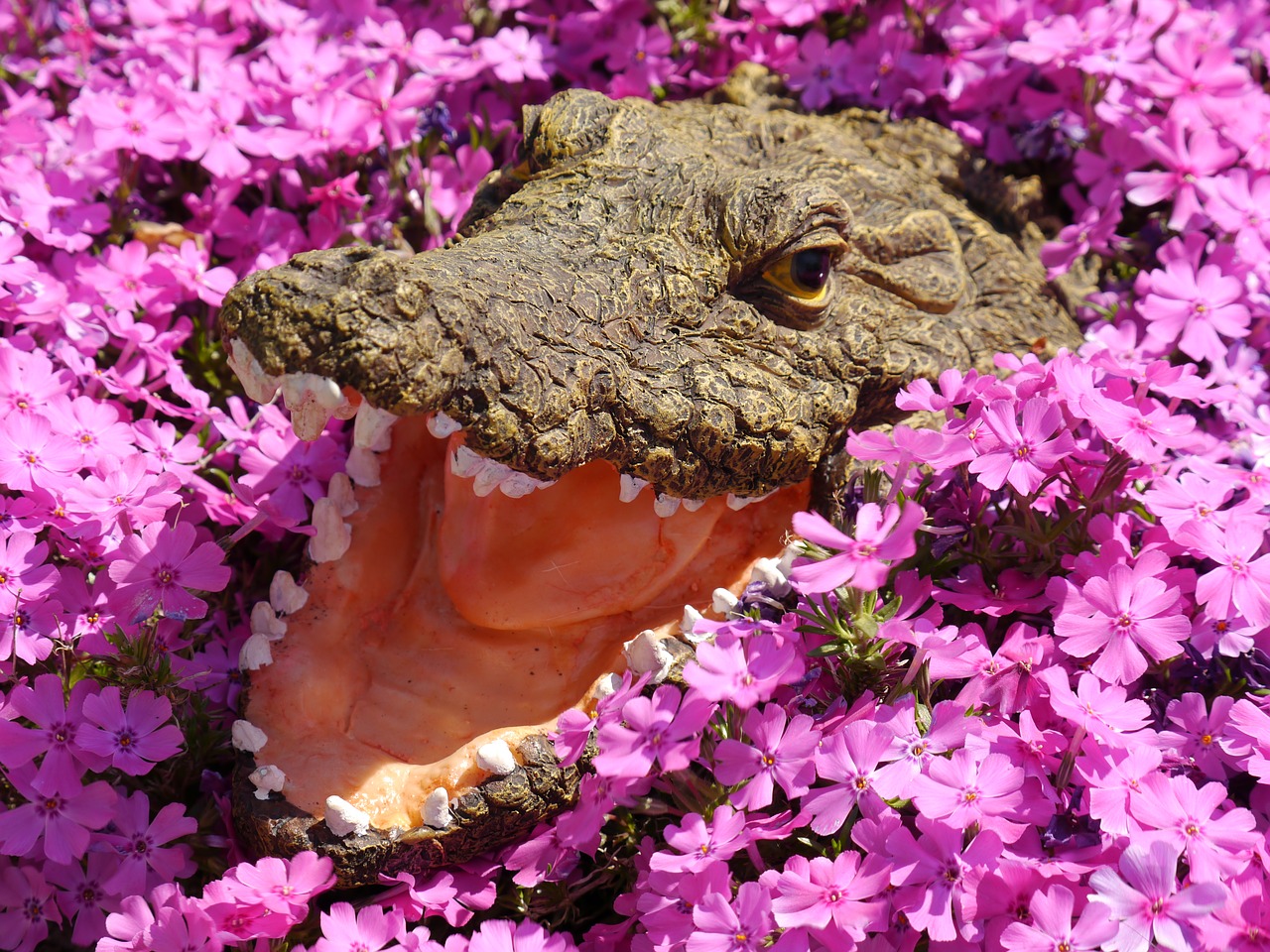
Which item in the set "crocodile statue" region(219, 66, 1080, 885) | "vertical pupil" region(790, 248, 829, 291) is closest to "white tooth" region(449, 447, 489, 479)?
"crocodile statue" region(219, 66, 1080, 885)

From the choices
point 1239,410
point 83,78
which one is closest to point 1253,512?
point 1239,410

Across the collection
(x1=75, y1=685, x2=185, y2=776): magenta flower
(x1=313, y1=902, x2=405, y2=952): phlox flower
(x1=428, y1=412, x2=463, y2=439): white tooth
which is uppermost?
(x1=428, y1=412, x2=463, y2=439): white tooth

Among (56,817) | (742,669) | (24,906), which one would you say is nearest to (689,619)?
(742,669)

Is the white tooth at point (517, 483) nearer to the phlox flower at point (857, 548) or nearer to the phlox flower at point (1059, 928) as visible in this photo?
the phlox flower at point (857, 548)

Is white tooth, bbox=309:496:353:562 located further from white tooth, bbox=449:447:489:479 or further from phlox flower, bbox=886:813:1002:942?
phlox flower, bbox=886:813:1002:942

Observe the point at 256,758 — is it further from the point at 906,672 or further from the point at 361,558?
the point at 906,672

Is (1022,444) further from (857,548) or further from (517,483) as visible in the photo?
(517,483)
